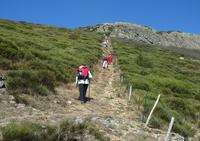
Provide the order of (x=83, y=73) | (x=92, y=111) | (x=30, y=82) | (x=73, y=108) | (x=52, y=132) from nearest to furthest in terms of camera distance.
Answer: (x=52, y=132) → (x=92, y=111) → (x=73, y=108) → (x=30, y=82) → (x=83, y=73)

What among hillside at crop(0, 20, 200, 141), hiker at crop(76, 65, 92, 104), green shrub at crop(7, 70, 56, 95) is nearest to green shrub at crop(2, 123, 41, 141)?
hillside at crop(0, 20, 200, 141)

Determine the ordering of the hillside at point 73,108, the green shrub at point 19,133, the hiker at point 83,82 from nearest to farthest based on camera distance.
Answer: the green shrub at point 19,133 < the hillside at point 73,108 < the hiker at point 83,82

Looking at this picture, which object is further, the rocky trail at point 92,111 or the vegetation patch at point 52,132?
the rocky trail at point 92,111

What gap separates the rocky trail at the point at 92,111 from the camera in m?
15.5

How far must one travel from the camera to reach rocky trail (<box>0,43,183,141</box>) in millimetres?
15523

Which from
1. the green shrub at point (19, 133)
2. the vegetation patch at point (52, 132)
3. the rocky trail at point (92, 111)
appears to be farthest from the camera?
the rocky trail at point (92, 111)

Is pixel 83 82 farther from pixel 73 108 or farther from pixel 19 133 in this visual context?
pixel 19 133

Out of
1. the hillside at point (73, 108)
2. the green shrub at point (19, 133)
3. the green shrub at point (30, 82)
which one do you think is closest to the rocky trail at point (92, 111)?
the hillside at point (73, 108)

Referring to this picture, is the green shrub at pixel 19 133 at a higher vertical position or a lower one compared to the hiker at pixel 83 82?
lower

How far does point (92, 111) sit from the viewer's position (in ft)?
66.8

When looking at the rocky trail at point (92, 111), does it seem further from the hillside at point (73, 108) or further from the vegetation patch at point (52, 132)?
the vegetation patch at point (52, 132)

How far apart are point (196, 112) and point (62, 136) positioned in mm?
15994

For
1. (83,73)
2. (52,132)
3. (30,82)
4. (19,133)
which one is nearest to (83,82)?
(83,73)

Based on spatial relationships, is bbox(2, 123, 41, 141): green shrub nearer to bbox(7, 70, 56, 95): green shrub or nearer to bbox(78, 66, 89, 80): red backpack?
bbox(7, 70, 56, 95): green shrub
